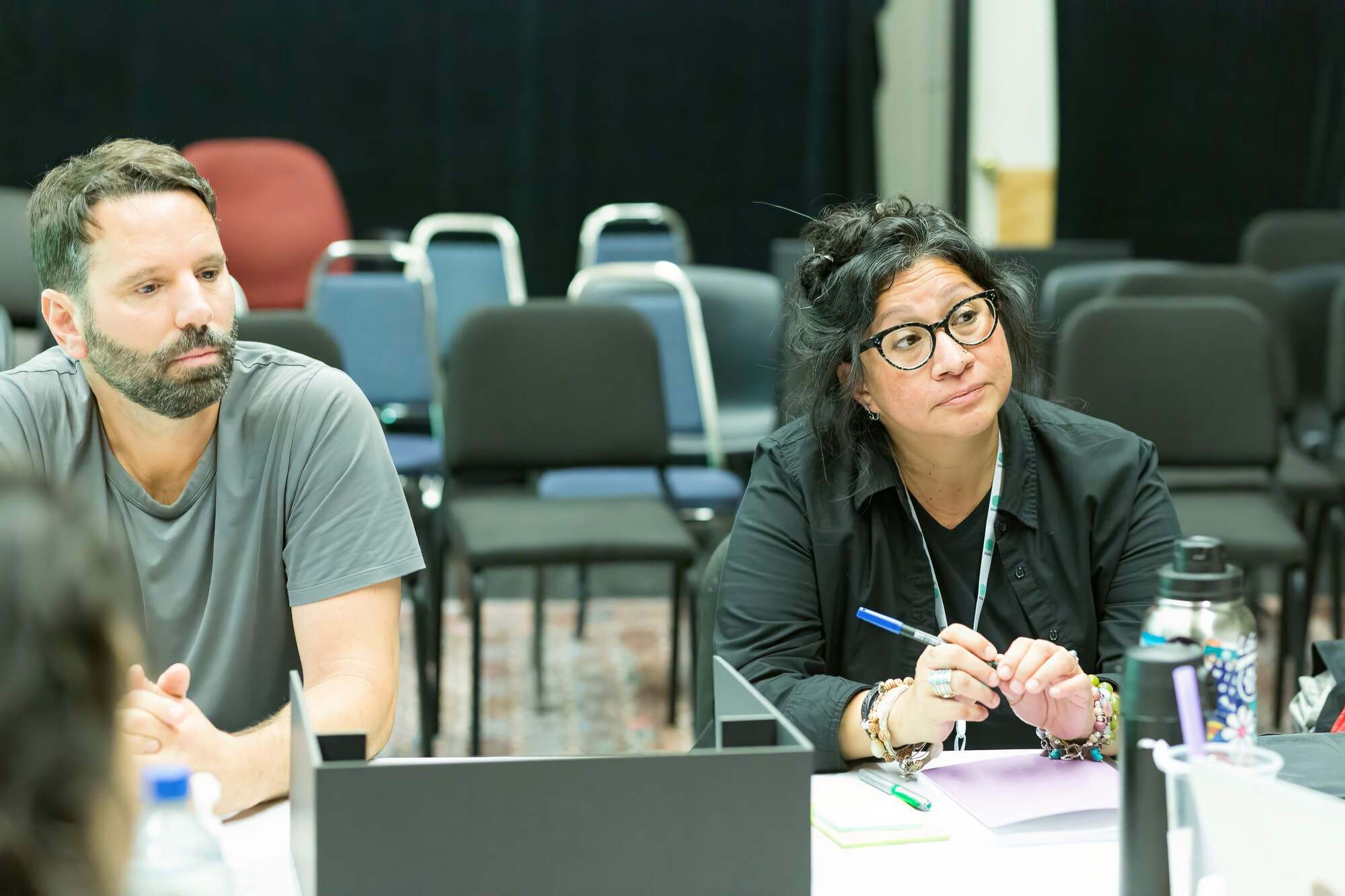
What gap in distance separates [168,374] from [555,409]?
1.80 m

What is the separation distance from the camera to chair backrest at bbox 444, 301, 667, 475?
335cm

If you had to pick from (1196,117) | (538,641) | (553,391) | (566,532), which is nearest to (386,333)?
(553,391)

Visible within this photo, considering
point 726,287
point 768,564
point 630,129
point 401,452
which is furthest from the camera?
point 630,129

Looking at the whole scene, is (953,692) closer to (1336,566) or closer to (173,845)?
(173,845)

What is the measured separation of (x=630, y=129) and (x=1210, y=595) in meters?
5.41

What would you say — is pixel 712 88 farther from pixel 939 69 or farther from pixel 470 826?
pixel 470 826

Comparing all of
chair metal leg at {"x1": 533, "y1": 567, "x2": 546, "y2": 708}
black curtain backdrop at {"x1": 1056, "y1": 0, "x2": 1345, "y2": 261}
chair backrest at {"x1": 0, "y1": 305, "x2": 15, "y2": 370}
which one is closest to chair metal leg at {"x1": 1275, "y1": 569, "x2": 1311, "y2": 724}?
chair metal leg at {"x1": 533, "y1": 567, "x2": 546, "y2": 708}

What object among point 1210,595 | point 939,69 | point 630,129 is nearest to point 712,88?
point 630,129

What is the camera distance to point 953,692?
1359 millimetres

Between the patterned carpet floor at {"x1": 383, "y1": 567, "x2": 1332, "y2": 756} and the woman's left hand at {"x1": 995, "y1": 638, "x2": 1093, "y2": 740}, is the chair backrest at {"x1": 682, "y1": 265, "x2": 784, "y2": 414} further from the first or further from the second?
the woman's left hand at {"x1": 995, "y1": 638, "x2": 1093, "y2": 740}

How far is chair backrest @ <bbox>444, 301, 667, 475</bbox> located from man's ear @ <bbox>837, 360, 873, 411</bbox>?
64.2 inches

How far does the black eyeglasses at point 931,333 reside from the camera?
1728mm

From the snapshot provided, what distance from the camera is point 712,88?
20.4 feet

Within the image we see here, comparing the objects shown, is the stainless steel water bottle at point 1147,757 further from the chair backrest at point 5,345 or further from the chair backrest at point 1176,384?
the chair backrest at point 5,345
